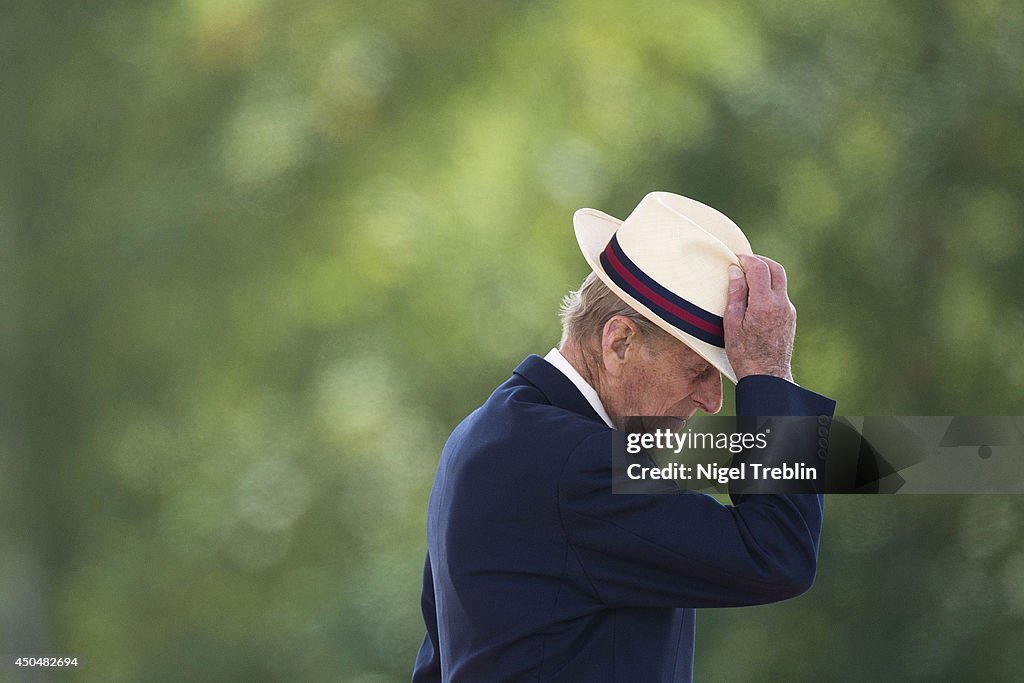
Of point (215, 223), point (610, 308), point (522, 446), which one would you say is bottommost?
point (522, 446)

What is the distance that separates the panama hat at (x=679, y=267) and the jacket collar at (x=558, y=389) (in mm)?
131

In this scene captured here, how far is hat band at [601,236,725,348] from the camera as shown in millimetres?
1319

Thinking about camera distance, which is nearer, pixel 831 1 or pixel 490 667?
pixel 490 667

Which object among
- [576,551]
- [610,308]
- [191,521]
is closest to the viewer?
[576,551]

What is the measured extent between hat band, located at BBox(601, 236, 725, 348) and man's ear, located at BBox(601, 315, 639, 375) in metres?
0.04

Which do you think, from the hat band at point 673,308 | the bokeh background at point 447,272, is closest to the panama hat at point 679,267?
the hat band at point 673,308

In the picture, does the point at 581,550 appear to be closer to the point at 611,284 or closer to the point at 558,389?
the point at 558,389

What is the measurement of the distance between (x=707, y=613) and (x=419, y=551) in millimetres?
937

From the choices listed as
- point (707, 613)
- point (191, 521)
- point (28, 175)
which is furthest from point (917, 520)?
point (28, 175)

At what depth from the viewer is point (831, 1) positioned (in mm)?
3295

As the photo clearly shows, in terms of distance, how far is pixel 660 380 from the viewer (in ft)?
4.52

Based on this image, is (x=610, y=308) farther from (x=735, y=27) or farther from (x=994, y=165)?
(x=994, y=165)

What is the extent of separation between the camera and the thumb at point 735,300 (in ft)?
4.28

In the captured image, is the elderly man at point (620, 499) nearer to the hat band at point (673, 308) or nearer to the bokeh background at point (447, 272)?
the hat band at point (673, 308)
